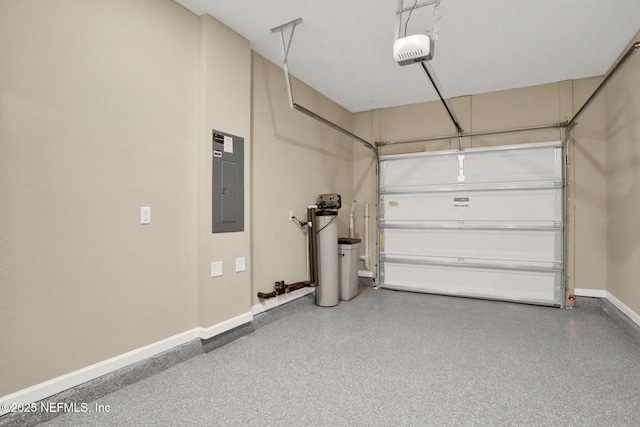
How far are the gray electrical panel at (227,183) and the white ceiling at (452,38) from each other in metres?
1.09

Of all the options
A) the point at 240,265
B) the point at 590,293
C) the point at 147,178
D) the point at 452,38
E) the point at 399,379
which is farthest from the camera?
the point at 590,293

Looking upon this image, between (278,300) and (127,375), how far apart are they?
174 cm

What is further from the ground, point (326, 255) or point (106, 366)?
point (326, 255)

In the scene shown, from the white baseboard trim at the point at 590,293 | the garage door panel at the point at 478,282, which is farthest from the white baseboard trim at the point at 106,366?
the white baseboard trim at the point at 590,293

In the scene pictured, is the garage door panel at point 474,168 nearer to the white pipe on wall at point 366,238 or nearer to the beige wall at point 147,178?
the beige wall at point 147,178

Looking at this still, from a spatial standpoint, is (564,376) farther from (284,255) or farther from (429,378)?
(284,255)

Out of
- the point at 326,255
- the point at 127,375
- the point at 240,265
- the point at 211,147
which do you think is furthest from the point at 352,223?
the point at 127,375

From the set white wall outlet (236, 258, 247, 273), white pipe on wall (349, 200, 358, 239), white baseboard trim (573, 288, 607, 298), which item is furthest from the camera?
white pipe on wall (349, 200, 358, 239)

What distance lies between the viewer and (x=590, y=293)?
160 inches

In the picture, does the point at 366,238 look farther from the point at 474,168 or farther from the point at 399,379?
the point at 399,379

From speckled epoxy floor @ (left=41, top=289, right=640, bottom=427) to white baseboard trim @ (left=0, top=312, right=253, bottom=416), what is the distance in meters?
0.16

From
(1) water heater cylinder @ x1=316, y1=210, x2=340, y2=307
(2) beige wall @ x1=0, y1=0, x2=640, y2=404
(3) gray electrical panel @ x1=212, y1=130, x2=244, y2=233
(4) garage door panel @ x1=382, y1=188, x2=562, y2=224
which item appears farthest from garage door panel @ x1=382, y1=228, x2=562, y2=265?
(3) gray electrical panel @ x1=212, y1=130, x2=244, y2=233

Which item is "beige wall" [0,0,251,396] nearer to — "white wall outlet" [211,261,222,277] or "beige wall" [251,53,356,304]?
"white wall outlet" [211,261,222,277]

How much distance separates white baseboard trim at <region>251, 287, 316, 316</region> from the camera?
135 inches
